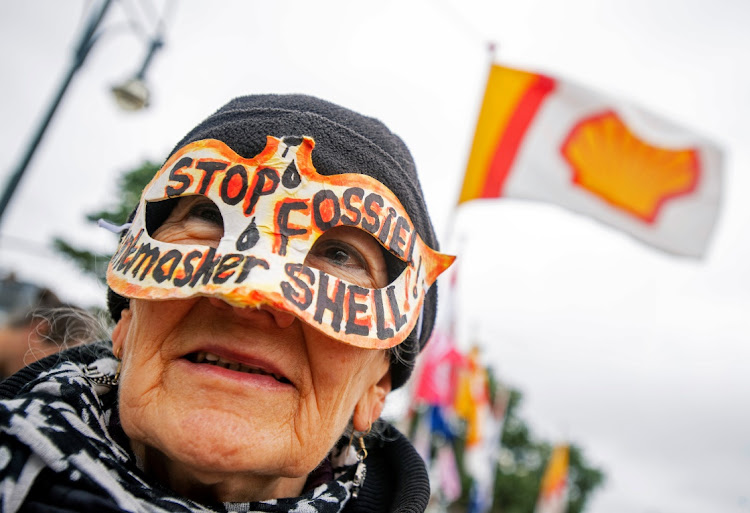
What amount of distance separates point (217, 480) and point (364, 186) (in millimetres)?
908

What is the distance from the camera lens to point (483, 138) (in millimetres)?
4930

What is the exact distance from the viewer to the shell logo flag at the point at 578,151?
4.92m

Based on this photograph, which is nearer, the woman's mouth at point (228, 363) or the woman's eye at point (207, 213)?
the woman's mouth at point (228, 363)

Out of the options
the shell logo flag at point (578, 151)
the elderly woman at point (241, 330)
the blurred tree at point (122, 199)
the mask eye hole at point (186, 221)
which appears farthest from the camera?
the blurred tree at point (122, 199)

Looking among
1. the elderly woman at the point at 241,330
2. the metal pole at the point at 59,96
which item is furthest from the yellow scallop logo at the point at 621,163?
the metal pole at the point at 59,96

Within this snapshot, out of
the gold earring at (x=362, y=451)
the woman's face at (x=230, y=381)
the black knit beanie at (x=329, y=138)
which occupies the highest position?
the black knit beanie at (x=329, y=138)

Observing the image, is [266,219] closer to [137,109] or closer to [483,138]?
[483,138]

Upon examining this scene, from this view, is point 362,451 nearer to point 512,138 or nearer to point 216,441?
point 216,441

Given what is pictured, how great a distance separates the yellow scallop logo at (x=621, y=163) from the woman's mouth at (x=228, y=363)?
4238 mm

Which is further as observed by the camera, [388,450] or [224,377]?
[388,450]

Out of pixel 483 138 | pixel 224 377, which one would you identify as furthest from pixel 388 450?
pixel 483 138

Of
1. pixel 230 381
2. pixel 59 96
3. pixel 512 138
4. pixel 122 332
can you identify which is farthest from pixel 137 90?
pixel 230 381

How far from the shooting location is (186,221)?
1.60 m

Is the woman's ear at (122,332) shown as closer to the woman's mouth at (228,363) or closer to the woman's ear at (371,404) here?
the woman's mouth at (228,363)
